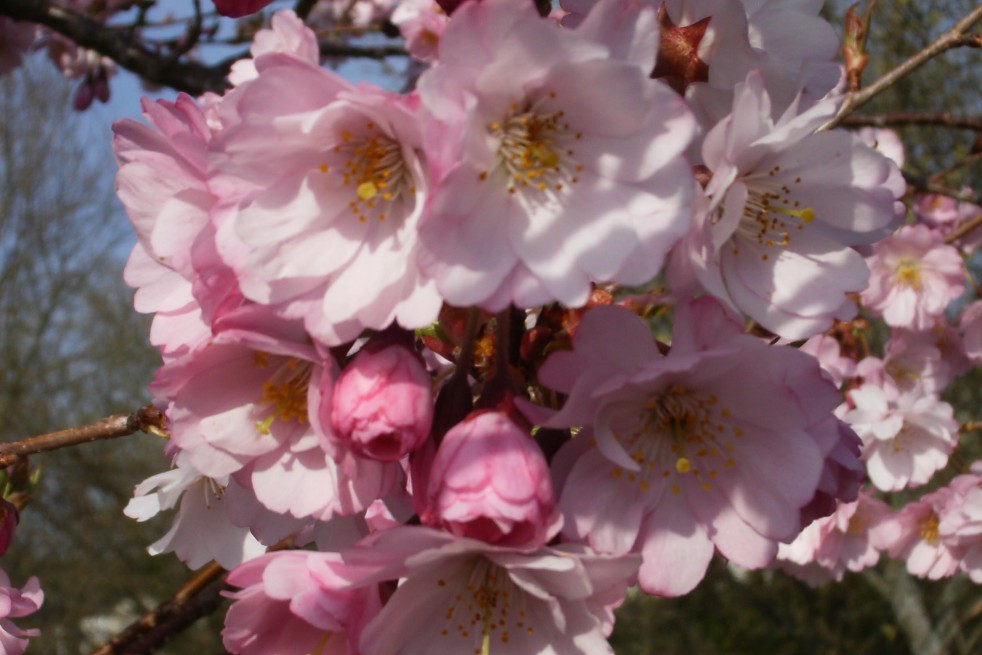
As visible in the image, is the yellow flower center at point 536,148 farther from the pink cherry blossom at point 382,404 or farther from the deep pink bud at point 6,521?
the deep pink bud at point 6,521

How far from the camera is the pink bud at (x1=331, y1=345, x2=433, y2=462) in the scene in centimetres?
84

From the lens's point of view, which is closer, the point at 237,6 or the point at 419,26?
the point at 237,6

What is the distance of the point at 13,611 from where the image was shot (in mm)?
1632

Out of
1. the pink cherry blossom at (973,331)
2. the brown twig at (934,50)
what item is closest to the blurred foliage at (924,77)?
the pink cherry blossom at (973,331)

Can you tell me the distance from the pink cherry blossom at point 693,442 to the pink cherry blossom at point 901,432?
1946mm

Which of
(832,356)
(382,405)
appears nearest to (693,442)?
(382,405)

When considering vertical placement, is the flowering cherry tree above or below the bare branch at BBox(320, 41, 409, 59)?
above

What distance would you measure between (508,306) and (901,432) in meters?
2.62

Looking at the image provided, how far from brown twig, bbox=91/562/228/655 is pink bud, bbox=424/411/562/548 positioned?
50.7 inches

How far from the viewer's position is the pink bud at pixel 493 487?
823 millimetres

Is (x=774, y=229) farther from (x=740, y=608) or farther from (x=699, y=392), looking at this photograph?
(x=740, y=608)

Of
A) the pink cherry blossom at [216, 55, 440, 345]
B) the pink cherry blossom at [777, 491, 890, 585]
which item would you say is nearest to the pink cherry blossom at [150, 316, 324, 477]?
the pink cherry blossom at [216, 55, 440, 345]

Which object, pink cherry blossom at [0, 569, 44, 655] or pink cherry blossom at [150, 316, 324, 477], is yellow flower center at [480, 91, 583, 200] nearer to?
pink cherry blossom at [150, 316, 324, 477]

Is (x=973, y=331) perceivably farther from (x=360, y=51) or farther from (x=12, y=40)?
(x=12, y=40)
